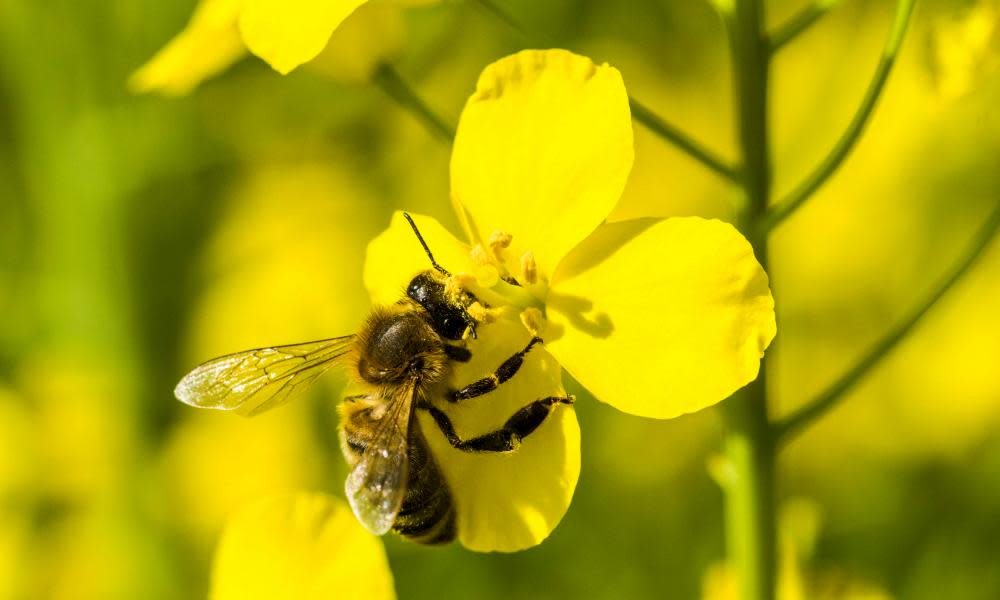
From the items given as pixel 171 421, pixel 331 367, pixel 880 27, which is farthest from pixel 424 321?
pixel 880 27

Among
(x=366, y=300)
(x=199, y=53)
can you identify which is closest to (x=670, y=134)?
(x=199, y=53)

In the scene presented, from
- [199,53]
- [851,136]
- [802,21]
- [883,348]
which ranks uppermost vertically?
[199,53]

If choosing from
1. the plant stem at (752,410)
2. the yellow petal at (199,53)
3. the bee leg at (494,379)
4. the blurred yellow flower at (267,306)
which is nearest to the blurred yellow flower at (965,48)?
the plant stem at (752,410)

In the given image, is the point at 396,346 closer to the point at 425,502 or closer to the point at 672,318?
the point at 425,502

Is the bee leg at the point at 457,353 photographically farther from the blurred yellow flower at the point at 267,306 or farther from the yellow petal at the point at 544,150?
the blurred yellow flower at the point at 267,306

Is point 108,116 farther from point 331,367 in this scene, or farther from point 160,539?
point 331,367

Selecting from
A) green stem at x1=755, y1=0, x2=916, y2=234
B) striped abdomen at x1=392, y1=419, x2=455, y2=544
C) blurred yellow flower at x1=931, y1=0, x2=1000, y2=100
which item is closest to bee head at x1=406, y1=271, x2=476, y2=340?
striped abdomen at x1=392, y1=419, x2=455, y2=544
